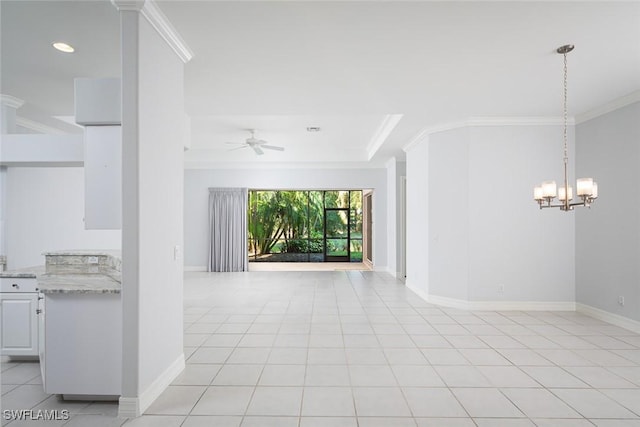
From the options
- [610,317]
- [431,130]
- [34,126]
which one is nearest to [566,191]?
[610,317]

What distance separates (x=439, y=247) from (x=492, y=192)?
1.14 meters

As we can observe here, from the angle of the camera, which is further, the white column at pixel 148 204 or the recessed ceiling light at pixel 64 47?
the recessed ceiling light at pixel 64 47

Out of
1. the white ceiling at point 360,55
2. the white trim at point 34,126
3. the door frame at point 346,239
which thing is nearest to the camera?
the white ceiling at point 360,55

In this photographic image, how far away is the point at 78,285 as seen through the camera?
258 centimetres

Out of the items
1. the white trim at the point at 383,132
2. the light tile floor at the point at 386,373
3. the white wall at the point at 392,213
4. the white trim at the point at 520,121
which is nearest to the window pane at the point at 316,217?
the white wall at the point at 392,213

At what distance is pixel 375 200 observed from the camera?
945cm

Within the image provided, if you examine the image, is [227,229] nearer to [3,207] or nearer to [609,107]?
[3,207]

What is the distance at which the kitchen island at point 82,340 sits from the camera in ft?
8.38

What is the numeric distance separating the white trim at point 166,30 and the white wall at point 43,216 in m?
2.68

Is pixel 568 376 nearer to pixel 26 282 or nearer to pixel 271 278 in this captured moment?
pixel 26 282

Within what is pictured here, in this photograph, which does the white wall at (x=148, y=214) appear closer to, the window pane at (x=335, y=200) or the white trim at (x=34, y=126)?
the white trim at (x=34, y=126)

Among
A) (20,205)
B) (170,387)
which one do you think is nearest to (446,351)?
(170,387)

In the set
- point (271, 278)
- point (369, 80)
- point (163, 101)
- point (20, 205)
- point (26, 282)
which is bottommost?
point (271, 278)

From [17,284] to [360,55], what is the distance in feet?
12.3
